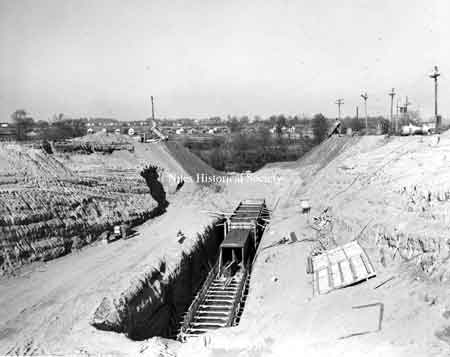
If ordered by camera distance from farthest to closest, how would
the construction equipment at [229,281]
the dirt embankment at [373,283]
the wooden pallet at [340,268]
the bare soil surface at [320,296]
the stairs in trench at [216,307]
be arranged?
the construction equipment at [229,281], the stairs in trench at [216,307], the wooden pallet at [340,268], the bare soil surface at [320,296], the dirt embankment at [373,283]

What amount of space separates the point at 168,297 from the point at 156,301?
1138mm

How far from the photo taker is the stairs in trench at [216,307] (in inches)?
546

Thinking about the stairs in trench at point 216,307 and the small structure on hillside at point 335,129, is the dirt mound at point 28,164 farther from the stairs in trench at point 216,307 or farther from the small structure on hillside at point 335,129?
the small structure on hillside at point 335,129

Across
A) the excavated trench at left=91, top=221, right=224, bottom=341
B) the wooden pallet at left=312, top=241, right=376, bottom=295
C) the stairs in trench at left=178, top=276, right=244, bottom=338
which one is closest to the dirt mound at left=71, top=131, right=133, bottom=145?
the excavated trench at left=91, top=221, right=224, bottom=341

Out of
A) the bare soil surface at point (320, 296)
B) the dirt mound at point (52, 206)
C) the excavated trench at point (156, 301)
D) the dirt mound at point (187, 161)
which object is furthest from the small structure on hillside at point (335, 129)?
the excavated trench at point (156, 301)

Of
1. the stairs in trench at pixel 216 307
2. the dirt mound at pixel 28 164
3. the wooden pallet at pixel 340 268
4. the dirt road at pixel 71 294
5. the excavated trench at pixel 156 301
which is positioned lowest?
the stairs in trench at pixel 216 307

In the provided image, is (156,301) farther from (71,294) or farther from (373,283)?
(373,283)

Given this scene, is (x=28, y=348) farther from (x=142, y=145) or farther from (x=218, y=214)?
(x=142, y=145)

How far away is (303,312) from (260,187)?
23.9m

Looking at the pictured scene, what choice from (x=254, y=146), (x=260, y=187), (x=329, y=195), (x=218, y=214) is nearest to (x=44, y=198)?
(x=218, y=214)

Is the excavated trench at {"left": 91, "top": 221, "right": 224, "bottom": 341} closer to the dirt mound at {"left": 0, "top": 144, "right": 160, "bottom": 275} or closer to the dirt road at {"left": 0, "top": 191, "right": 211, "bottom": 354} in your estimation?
the dirt road at {"left": 0, "top": 191, "right": 211, "bottom": 354}

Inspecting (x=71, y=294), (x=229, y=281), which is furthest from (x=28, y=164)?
(x=229, y=281)

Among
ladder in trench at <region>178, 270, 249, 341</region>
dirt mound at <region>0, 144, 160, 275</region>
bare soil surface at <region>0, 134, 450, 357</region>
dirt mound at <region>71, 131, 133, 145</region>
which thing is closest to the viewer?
bare soil surface at <region>0, 134, 450, 357</region>

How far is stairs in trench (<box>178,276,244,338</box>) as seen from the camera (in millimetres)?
13867
